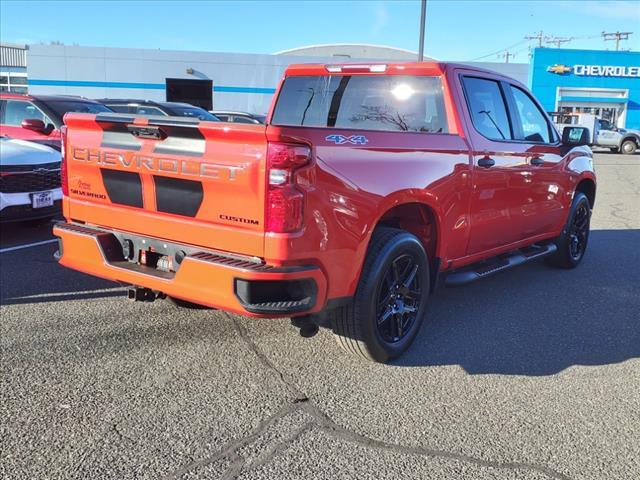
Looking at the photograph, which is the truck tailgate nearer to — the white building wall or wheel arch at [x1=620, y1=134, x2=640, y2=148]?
the white building wall

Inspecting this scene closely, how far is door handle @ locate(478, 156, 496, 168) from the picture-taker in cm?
452

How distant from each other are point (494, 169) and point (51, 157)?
204 inches

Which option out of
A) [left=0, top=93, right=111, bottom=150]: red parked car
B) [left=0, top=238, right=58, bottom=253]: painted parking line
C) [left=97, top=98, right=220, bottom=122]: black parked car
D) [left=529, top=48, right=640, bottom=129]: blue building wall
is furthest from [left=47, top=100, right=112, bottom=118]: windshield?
[left=529, top=48, right=640, bottom=129]: blue building wall

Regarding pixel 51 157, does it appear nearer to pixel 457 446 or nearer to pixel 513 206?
pixel 513 206

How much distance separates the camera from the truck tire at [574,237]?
638cm

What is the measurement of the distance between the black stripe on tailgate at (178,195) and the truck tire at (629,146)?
30784 millimetres

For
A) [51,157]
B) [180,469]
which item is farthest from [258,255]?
[51,157]

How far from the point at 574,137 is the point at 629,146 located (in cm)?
2691

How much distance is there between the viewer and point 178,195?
340 cm

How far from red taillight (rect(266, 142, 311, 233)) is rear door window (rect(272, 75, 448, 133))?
1.60 m

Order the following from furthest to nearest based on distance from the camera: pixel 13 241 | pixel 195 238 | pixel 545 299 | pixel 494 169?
1. pixel 13 241
2. pixel 545 299
3. pixel 494 169
4. pixel 195 238

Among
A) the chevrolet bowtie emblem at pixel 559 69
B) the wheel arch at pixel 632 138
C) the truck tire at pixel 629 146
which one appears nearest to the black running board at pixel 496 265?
the wheel arch at pixel 632 138

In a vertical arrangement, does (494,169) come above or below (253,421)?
above

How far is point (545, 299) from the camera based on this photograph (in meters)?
5.44
